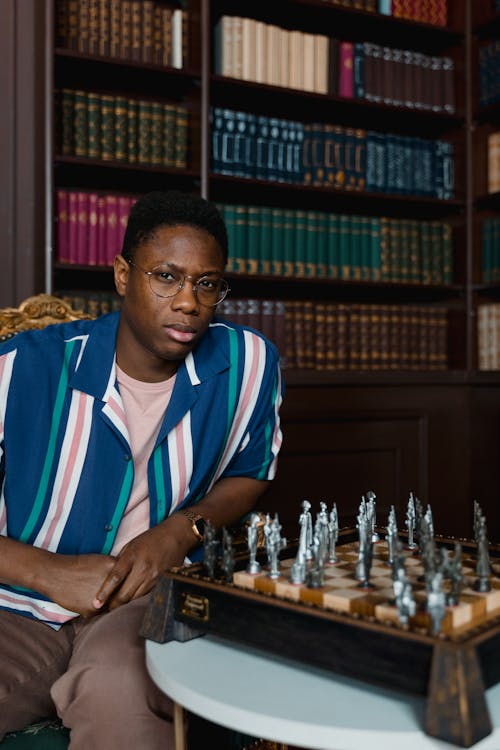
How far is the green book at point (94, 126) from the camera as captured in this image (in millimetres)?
2850

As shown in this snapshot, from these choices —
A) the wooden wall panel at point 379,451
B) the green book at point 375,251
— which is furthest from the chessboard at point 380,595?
the green book at point 375,251

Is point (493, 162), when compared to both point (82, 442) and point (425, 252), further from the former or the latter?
point (82, 442)

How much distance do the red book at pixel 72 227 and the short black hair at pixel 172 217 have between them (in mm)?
1364

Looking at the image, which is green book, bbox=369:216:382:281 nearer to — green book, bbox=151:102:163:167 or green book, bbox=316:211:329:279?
green book, bbox=316:211:329:279

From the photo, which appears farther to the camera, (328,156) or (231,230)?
(328,156)

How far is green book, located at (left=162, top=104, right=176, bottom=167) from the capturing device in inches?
117

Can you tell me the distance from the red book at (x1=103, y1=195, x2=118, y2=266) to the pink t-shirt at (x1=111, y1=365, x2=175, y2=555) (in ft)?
4.61

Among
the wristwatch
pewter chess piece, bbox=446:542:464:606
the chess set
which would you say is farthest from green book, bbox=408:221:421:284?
pewter chess piece, bbox=446:542:464:606

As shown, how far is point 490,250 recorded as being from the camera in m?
3.38

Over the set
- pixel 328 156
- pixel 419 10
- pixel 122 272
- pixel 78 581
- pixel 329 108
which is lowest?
pixel 78 581

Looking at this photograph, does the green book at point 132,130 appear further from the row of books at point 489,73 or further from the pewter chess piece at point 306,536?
the pewter chess piece at point 306,536

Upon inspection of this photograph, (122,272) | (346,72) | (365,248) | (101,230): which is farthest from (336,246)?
(122,272)

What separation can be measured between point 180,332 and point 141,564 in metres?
0.43

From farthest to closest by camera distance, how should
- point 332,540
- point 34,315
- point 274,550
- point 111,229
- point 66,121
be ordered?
point 111,229 < point 66,121 < point 34,315 < point 332,540 < point 274,550
